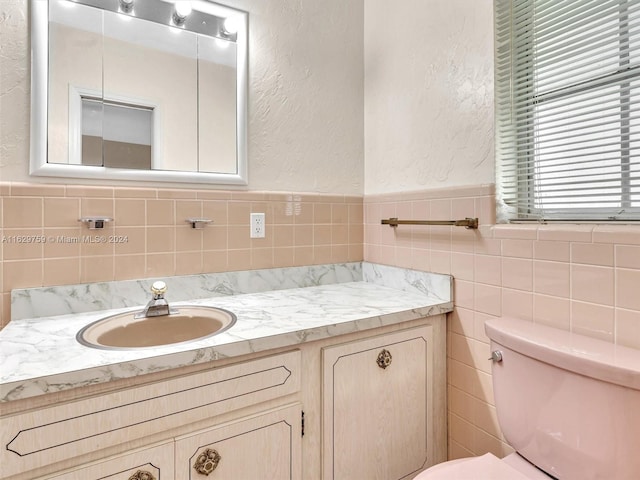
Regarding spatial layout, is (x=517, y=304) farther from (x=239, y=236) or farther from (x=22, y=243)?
(x=22, y=243)

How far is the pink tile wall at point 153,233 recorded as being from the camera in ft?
3.87

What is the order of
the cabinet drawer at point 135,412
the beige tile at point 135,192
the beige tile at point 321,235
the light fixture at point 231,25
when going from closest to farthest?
the cabinet drawer at point 135,412, the beige tile at point 135,192, the light fixture at point 231,25, the beige tile at point 321,235

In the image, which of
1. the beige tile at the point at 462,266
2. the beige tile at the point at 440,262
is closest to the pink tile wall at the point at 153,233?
the beige tile at the point at 440,262

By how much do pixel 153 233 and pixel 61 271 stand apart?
1.06ft

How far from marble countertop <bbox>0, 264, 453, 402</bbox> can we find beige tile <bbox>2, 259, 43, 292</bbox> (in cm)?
12

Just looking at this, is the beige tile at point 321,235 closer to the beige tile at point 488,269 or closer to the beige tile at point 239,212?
the beige tile at point 239,212

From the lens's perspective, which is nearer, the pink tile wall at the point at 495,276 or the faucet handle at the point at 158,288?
the pink tile wall at the point at 495,276

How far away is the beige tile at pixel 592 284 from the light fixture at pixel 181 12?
1.69m

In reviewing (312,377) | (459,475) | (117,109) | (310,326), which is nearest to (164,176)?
(117,109)

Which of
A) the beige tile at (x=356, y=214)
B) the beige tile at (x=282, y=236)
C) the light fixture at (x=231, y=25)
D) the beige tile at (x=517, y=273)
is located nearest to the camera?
the beige tile at (x=517, y=273)

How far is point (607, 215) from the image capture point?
1.02 meters

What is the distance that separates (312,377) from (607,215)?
998 millimetres

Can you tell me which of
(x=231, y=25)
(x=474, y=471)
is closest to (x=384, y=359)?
(x=474, y=471)

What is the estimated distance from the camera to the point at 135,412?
Result: 32.9 inches
